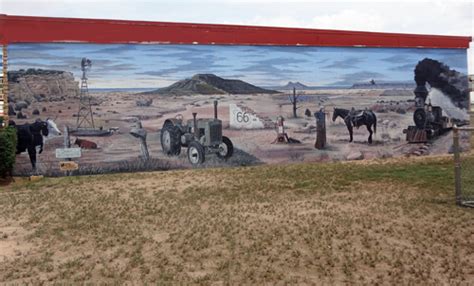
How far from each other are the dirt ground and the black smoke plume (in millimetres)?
1001

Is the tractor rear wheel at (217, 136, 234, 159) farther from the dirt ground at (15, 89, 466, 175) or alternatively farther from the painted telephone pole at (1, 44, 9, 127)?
the painted telephone pole at (1, 44, 9, 127)

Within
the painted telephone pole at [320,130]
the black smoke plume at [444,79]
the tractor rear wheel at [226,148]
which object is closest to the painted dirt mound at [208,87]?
the tractor rear wheel at [226,148]

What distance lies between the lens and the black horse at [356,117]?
708 inches

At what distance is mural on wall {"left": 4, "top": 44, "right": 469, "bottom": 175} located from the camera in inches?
577

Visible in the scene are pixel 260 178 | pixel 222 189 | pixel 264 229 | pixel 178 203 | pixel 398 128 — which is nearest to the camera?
pixel 264 229

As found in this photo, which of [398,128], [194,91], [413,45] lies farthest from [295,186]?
[413,45]

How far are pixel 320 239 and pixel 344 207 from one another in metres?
2.39

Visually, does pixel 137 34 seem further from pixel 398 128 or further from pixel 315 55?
pixel 398 128

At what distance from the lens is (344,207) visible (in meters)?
9.82

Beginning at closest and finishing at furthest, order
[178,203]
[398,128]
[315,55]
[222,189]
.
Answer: [178,203]
[222,189]
[315,55]
[398,128]

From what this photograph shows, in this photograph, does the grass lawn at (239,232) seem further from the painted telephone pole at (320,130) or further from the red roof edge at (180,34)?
the painted telephone pole at (320,130)

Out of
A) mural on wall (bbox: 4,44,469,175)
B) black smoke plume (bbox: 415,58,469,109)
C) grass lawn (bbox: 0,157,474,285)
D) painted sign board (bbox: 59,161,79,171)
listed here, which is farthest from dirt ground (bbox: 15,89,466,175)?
grass lawn (bbox: 0,157,474,285)

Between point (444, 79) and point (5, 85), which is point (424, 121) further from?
point (5, 85)

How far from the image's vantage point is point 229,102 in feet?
54.1
